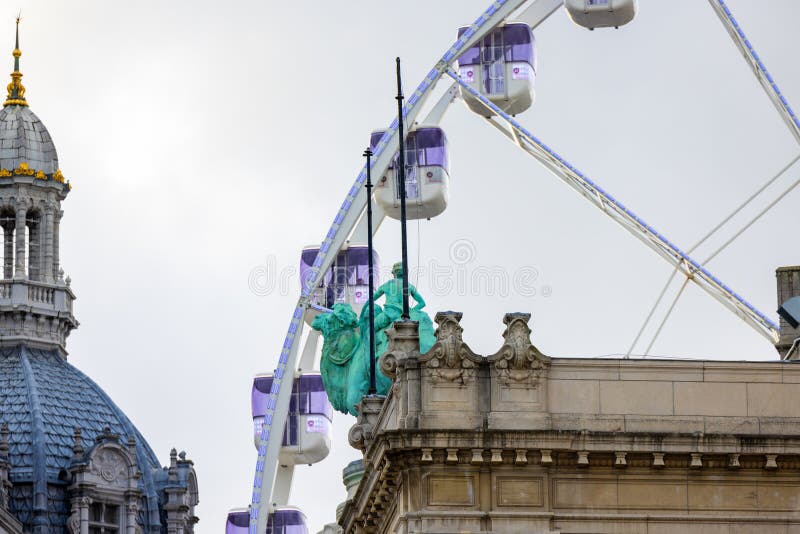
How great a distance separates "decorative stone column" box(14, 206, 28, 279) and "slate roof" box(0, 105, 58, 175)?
8.94ft

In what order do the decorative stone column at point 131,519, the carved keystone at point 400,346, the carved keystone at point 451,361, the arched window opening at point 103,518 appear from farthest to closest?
the decorative stone column at point 131,519, the arched window opening at point 103,518, the carved keystone at point 400,346, the carved keystone at point 451,361

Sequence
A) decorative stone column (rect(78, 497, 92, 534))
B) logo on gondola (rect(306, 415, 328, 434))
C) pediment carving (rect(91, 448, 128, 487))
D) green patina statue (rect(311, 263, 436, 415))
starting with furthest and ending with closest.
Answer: pediment carving (rect(91, 448, 128, 487))
decorative stone column (rect(78, 497, 92, 534))
logo on gondola (rect(306, 415, 328, 434))
green patina statue (rect(311, 263, 436, 415))

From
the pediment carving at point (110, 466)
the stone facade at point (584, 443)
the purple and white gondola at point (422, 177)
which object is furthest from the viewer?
the pediment carving at point (110, 466)

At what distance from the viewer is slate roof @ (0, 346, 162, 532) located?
17238 cm

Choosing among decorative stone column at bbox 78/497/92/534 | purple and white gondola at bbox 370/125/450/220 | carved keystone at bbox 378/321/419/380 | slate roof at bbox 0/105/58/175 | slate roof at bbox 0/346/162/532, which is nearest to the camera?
carved keystone at bbox 378/321/419/380

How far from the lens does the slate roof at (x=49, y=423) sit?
172 meters

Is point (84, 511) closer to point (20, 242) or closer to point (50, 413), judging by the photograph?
point (50, 413)

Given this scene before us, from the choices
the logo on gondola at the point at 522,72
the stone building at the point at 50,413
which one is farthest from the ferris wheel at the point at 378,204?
the stone building at the point at 50,413

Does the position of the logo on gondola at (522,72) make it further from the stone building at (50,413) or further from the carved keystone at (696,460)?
the carved keystone at (696,460)

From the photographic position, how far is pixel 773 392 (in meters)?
83.2

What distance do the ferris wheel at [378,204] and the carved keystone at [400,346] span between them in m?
37.1

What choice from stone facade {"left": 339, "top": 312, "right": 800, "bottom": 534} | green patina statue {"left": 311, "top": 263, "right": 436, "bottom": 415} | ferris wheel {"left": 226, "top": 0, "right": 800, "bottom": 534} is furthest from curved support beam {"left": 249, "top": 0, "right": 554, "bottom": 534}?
stone facade {"left": 339, "top": 312, "right": 800, "bottom": 534}

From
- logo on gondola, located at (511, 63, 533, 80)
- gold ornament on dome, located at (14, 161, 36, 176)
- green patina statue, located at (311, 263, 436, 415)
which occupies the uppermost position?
gold ornament on dome, located at (14, 161, 36, 176)

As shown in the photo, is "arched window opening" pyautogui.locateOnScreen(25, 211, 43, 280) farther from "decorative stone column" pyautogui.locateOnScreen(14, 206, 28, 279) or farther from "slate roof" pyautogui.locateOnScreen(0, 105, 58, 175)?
"slate roof" pyautogui.locateOnScreen(0, 105, 58, 175)
